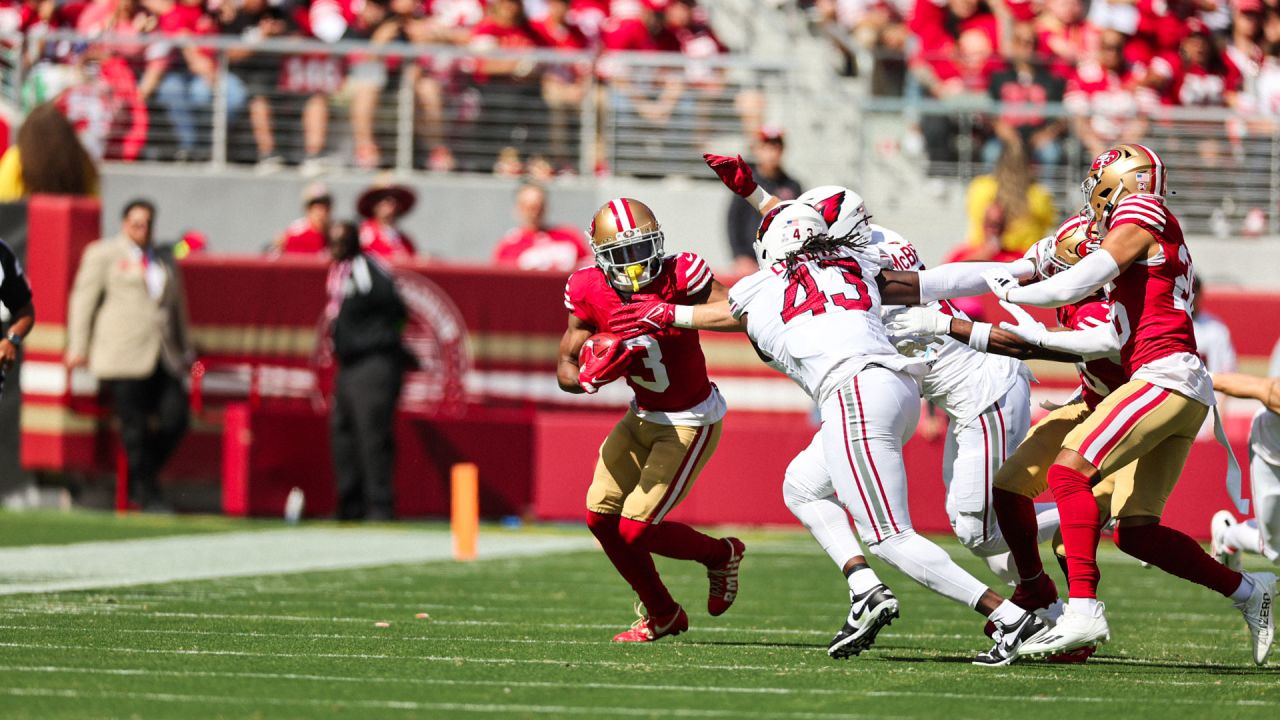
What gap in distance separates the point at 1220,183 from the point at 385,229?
686cm

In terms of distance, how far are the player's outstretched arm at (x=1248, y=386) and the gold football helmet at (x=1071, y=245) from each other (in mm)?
849

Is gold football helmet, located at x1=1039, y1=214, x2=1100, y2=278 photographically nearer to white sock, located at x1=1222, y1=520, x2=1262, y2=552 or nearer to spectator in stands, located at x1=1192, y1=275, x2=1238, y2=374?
white sock, located at x1=1222, y1=520, x2=1262, y2=552

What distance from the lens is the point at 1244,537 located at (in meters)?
9.45

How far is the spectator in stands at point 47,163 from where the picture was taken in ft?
49.5

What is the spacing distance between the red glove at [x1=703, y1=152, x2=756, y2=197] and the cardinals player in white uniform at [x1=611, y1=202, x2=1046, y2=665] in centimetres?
60

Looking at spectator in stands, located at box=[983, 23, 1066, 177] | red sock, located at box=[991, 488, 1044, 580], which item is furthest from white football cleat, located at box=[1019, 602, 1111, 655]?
spectator in stands, located at box=[983, 23, 1066, 177]

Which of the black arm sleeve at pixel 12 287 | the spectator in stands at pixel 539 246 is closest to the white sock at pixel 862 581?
the black arm sleeve at pixel 12 287

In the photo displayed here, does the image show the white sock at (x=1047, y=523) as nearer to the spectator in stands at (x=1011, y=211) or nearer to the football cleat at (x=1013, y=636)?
the football cleat at (x=1013, y=636)

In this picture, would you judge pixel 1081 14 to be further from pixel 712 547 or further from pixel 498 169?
pixel 712 547

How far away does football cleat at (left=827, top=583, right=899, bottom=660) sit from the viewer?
7051 millimetres

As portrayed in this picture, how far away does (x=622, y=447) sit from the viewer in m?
8.23

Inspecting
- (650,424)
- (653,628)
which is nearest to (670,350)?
(650,424)

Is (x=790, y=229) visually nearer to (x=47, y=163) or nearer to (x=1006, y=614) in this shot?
(x=1006, y=614)

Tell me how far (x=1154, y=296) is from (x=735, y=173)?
1.86 m
